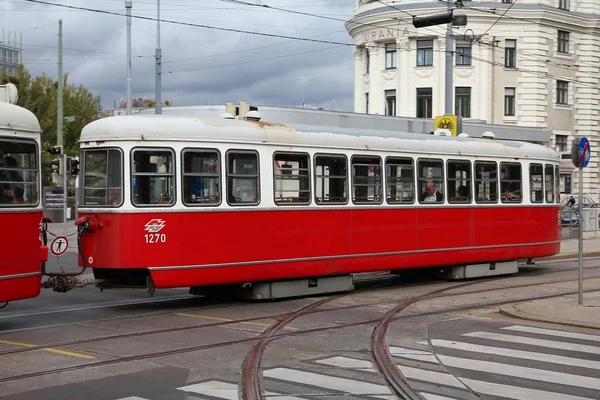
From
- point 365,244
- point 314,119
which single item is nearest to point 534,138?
point 314,119

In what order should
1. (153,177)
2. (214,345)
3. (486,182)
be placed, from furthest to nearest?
(486,182), (153,177), (214,345)

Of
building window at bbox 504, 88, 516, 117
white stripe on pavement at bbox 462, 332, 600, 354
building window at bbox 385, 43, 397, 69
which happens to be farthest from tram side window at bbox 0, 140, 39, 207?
building window at bbox 504, 88, 516, 117

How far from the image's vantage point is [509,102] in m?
63.1

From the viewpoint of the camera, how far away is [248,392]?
30.9ft

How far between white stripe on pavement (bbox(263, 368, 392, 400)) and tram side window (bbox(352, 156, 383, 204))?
8.05 m

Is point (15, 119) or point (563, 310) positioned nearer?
point (15, 119)

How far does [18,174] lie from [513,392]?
7.40 meters

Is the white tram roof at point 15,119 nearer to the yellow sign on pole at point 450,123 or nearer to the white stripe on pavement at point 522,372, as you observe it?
the white stripe on pavement at point 522,372

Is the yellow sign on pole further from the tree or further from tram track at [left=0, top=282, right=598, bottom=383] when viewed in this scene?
the tree

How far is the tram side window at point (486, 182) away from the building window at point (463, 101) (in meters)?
40.9

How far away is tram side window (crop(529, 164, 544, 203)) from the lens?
23.1 metres

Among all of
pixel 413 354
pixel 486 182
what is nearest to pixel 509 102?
pixel 486 182

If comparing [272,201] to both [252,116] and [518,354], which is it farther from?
[518,354]

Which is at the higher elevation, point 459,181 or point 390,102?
point 390,102
